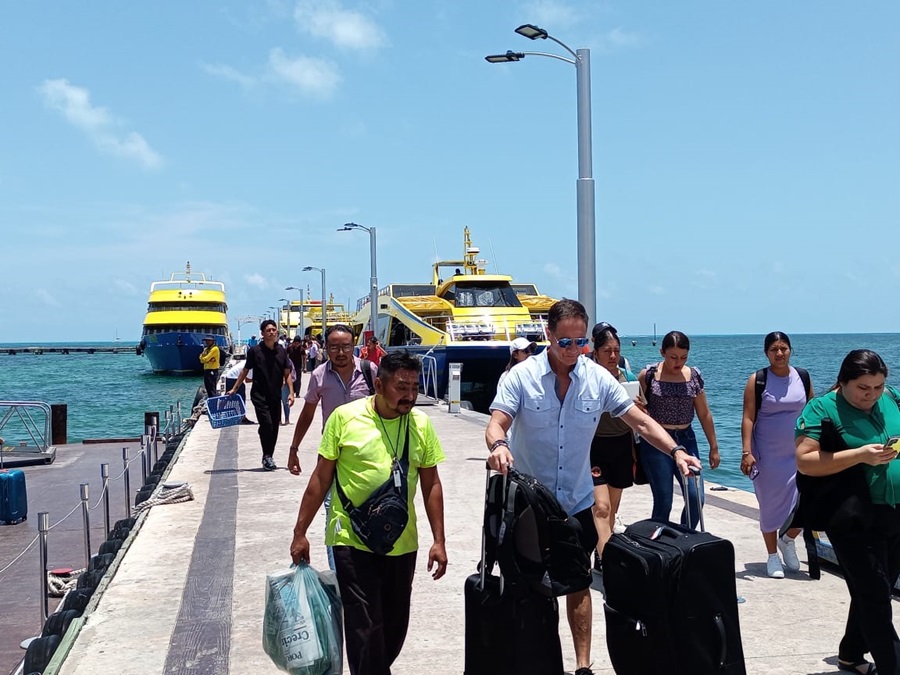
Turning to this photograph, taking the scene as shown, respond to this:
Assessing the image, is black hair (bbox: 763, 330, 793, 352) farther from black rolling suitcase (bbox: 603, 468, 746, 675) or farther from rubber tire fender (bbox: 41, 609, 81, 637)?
rubber tire fender (bbox: 41, 609, 81, 637)

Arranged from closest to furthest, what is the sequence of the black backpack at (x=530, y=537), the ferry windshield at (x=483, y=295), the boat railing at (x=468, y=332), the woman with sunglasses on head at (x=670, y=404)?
the black backpack at (x=530, y=537)
the woman with sunglasses on head at (x=670, y=404)
the boat railing at (x=468, y=332)
the ferry windshield at (x=483, y=295)

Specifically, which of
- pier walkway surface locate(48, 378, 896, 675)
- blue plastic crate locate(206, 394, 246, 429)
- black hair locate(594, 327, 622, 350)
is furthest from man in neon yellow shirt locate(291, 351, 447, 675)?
blue plastic crate locate(206, 394, 246, 429)

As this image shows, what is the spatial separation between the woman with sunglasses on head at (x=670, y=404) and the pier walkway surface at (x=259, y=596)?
31.2 inches

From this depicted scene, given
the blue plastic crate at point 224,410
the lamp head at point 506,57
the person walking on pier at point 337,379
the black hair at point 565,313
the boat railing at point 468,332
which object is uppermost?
the lamp head at point 506,57

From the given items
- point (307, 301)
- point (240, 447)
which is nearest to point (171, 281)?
point (307, 301)

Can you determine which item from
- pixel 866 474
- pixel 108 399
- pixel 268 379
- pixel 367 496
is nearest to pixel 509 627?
pixel 367 496

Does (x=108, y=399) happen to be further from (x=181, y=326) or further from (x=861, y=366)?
(x=861, y=366)

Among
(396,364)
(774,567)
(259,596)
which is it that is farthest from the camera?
(774,567)

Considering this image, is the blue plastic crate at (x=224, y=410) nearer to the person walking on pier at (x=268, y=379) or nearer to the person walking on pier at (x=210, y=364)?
the person walking on pier at (x=268, y=379)

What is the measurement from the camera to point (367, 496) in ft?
13.4

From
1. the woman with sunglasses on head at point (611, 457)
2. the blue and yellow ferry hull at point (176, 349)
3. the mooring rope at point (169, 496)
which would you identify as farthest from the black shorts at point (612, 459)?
the blue and yellow ferry hull at point (176, 349)

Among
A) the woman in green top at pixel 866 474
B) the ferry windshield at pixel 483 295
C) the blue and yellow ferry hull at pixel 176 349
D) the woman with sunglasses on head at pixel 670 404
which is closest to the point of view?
the woman in green top at pixel 866 474

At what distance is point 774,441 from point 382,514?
3288 millimetres

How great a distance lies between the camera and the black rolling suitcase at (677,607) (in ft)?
11.7
